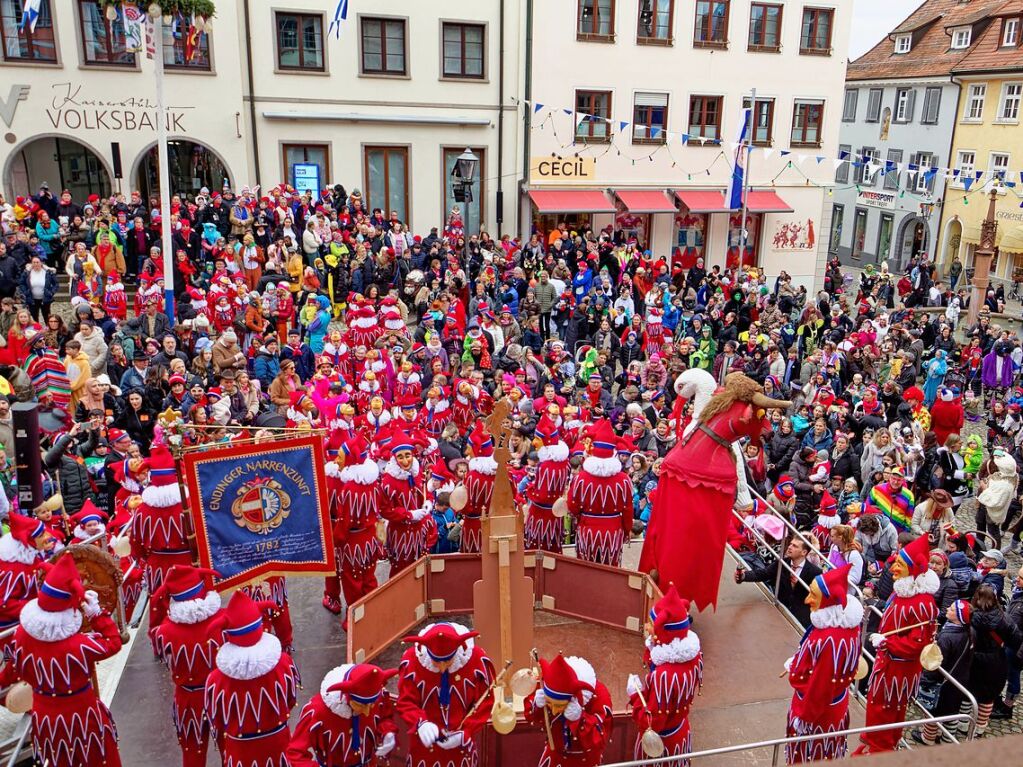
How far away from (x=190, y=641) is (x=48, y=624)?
914mm

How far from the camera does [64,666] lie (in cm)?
580

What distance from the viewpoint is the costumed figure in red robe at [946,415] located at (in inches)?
532

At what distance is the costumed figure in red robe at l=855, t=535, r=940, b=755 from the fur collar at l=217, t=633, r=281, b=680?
14.5 feet

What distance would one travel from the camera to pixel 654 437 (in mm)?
12117

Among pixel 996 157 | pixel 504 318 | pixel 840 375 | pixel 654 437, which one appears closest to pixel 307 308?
pixel 504 318

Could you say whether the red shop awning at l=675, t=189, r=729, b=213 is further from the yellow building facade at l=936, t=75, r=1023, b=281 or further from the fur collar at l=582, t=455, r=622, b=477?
the fur collar at l=582, t=455, r=622, b=477

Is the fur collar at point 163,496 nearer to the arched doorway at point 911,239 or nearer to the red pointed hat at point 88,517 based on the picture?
the red pointed hat at point 88,517

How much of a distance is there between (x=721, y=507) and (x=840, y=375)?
9043mm

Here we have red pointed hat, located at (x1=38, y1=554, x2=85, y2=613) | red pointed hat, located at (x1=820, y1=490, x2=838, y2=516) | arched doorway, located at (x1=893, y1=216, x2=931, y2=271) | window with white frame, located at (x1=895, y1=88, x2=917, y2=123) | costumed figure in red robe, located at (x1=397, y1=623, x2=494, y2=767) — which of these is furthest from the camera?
window with white frame, located at (x1=895, y1=88, x2=917, y2=123)

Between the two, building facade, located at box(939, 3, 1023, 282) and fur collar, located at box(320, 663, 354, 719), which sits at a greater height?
building facade, located at box(939, 3, 1023, 282)

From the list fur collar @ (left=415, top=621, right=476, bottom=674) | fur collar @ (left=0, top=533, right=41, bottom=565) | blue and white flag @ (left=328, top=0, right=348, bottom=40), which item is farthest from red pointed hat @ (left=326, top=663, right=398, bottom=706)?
blue and white flag @ (left=328, top=0, right=348, bottom=40)

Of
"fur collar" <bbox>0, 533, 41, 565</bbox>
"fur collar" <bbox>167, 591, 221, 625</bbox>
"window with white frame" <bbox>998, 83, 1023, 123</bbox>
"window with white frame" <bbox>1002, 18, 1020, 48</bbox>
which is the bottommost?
"fur collar" <bbox>167, 591, 221, 625</bbox>

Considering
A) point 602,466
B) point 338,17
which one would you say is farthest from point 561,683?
point 338,17

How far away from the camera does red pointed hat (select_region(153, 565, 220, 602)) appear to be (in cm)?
593
